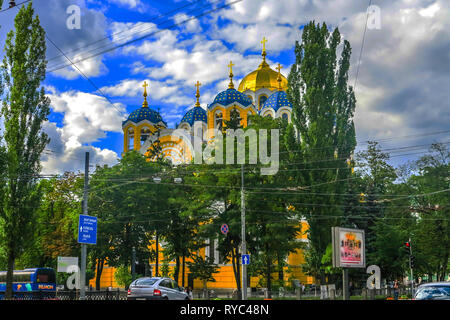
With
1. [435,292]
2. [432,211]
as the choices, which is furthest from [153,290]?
[432,211]

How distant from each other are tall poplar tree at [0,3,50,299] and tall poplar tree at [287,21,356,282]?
16076 millimetres

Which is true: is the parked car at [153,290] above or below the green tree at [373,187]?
below

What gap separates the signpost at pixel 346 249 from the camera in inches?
848

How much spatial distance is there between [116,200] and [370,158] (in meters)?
21.6

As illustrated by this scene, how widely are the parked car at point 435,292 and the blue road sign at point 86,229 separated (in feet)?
51.7

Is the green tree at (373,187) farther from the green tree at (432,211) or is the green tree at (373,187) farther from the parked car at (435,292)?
the parked car at (435,292)

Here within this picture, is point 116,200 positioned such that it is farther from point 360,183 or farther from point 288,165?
point 360,183

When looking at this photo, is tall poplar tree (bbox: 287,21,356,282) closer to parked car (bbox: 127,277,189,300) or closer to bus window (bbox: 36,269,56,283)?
parked car (bbox: 127,277,189,300)

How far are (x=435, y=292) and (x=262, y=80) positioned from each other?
59596 mm

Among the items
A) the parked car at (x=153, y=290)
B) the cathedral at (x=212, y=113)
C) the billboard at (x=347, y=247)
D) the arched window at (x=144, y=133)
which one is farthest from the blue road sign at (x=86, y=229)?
the arched window at (x=144, y=133)

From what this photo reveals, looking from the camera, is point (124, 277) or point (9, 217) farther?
point (124, 277)

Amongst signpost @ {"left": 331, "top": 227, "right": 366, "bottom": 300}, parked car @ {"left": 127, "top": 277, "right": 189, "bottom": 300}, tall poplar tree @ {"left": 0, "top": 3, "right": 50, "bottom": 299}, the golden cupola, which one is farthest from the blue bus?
the golden cupola
